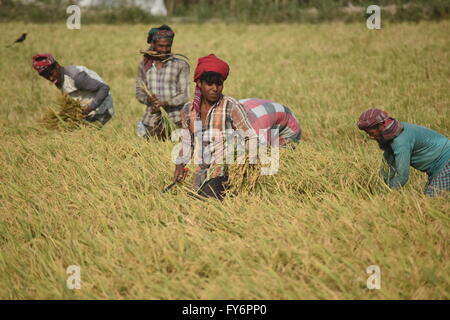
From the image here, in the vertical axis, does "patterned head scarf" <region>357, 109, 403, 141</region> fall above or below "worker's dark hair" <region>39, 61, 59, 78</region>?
below

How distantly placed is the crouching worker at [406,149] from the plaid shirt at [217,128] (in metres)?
0.74

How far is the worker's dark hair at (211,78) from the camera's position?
304 centimetres

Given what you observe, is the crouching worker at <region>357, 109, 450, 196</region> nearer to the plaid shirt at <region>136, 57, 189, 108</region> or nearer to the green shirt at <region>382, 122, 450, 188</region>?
the green shirt at <region>382, 122, 450, 188</region>

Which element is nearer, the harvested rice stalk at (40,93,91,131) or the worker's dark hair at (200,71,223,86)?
the worker's dark hair at (200,71,223,86)

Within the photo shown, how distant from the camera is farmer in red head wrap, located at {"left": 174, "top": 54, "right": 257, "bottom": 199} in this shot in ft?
10.0

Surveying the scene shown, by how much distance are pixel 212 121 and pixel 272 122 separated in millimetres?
951

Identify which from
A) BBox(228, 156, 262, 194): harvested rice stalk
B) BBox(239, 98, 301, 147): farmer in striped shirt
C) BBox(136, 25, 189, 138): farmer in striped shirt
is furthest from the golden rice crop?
BBox(228, 156, 262, 194): harvested rice stalk

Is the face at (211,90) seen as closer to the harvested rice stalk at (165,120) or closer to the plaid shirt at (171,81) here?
the harvested rice stalk at (165,120)

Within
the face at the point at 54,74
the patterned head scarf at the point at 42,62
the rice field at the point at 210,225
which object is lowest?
the rice field at the point at 210,225

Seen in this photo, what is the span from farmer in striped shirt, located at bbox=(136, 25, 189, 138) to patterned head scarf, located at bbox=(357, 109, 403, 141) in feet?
6.54

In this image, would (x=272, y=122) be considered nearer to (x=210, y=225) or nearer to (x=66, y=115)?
(x=210, y=225)

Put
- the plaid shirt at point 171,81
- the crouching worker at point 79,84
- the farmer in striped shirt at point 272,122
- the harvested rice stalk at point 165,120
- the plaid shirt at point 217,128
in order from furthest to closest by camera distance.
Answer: the crouching worker at point 79,84
the plaid shirt at point 171,81
the harvested rice stalk at point 165,120
the farmer in striped shirt at point 272,122
the plaid shirt at point 217,128

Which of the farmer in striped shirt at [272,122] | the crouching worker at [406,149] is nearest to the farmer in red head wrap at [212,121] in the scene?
the farmer in striped shirt at [272,122]

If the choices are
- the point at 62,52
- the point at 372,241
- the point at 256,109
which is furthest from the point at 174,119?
the point at 62,52
